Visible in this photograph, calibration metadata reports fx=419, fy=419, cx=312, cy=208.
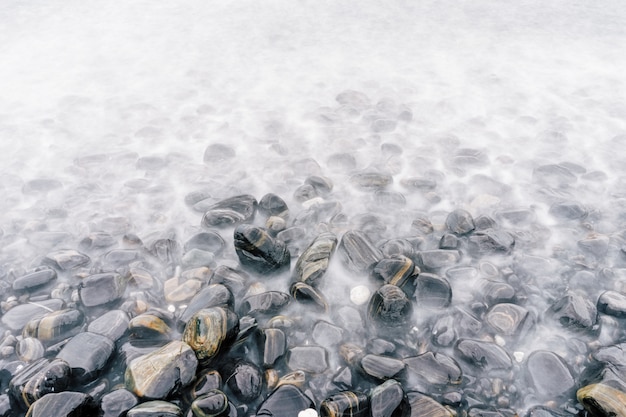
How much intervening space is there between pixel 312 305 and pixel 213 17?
6.77 meters

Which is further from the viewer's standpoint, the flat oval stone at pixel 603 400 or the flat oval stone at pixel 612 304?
the flat oval stone at pixel 612 304

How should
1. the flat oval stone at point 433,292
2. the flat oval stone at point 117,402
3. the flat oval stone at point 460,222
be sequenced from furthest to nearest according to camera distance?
the flat oval stone at point 460,222 < the flat oval stone at point 433,292 < the flat oval stone at point 117,402

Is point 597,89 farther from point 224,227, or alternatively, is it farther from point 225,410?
point 225,410

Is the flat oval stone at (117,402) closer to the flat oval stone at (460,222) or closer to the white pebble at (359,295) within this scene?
the white pebble at (359,295)

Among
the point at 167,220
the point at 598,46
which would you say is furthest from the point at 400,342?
the point at 598,46

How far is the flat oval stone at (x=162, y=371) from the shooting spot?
2125 millimetres

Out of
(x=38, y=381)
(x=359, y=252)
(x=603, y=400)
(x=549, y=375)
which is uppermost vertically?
(x=38, y=381)

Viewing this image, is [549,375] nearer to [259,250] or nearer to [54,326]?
[259,250]

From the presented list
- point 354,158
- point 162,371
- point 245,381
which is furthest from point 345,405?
point 354,158

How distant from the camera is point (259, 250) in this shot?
2.91 metres

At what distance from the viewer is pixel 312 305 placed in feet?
8.88

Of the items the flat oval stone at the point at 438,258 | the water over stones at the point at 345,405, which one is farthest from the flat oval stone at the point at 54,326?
the flat oval stone at the point at 438,258

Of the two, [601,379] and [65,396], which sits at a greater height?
[65,396]

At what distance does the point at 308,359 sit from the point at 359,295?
583 mm
